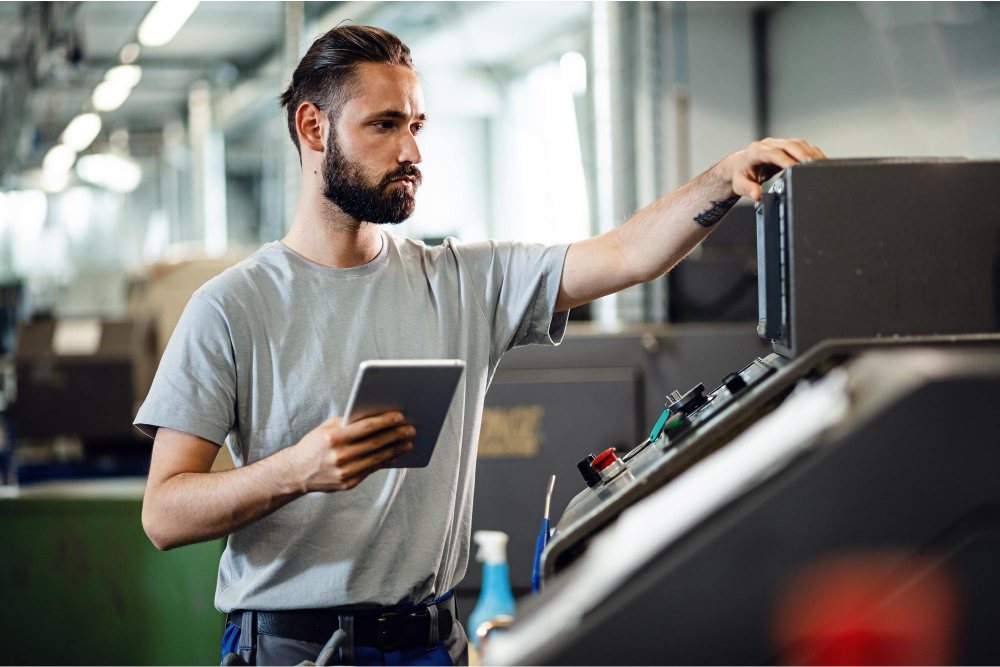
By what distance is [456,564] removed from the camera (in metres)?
1.28

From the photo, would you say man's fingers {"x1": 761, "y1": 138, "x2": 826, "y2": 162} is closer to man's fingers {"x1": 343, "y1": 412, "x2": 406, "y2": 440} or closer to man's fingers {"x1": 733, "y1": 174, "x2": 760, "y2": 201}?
man's fingers {"x1": 733, "y1": 174, "x2": 760, "y2": 201}

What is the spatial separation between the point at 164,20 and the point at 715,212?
676 cm

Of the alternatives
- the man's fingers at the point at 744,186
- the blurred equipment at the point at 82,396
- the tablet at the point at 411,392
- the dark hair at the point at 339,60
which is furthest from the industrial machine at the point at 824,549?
the blurred equipment at the point at 82,396

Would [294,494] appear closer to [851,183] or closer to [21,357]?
[851,183]

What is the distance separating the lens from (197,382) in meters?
1.17

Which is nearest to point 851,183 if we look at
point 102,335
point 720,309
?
point 720,309

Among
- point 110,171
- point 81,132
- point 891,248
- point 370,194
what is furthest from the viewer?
point 110,171

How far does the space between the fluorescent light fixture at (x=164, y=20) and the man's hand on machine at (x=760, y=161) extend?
6183 mm

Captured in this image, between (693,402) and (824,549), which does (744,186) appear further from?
(824,549)

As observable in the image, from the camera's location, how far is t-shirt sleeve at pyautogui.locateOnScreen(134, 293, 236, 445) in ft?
3.78

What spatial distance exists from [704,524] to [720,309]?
2263 mm

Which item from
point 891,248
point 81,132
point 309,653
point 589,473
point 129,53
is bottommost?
point 309,653

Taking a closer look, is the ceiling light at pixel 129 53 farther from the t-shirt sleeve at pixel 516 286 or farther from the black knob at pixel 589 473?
the black knob at pixel 589 473

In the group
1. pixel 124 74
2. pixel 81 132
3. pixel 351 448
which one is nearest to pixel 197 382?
pixel 351 448
